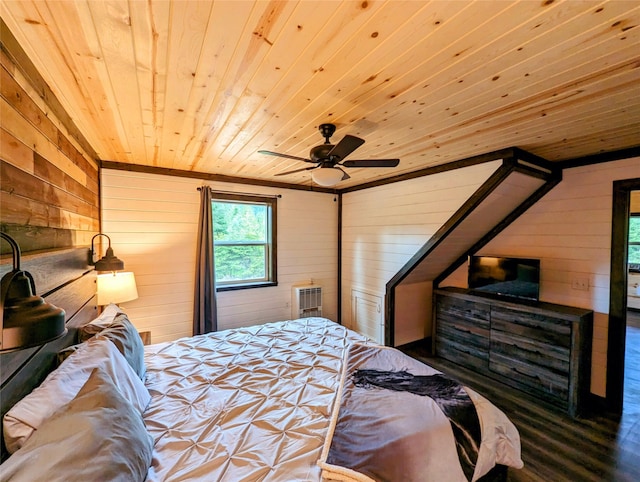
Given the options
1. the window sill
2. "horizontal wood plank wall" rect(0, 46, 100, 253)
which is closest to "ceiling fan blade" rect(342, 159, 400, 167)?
"horizontal wood plank wall" rect(0, 46, 100, 253)

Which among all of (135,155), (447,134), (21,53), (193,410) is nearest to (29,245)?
(21,53)

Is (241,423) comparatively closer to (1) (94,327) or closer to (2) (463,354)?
(1) (94,327)

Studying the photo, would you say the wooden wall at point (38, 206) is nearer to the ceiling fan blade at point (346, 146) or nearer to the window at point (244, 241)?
the ceiling fan blade at point (346, 146)

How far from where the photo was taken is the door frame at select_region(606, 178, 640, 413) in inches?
99.3

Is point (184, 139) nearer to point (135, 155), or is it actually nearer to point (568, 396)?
point (135, 155)

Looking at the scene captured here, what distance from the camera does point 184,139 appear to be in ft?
7.73

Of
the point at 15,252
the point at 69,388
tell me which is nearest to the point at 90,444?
the point at 69,388

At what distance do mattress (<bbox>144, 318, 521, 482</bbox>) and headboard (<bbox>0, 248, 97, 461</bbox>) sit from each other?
546 mm

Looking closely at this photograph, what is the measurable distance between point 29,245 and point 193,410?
1174 millimetres

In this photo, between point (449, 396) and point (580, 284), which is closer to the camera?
point (449, 396)

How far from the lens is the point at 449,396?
1.62 m

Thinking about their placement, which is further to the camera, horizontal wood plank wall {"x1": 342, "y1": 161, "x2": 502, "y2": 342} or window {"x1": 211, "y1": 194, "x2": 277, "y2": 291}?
window {"x1": 211, "y1": 194, "x2": 277, "y2": 291}

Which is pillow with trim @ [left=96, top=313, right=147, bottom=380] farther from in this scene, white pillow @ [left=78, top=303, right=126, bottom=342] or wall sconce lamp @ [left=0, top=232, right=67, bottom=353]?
wall sconce lamp @ [left=0, top=232, right=67, bottom=353]

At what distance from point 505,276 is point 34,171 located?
409 centimetres
